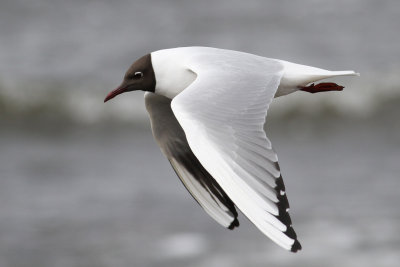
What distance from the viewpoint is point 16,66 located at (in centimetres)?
1228

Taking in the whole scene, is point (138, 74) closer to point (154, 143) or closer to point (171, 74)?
point (171, 74)

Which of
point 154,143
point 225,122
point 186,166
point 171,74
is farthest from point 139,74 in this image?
point 154,143

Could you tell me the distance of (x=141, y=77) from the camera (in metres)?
4.85

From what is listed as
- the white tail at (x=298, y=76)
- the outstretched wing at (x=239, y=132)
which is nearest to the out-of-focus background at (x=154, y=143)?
the white tail at (x=298, y=76)

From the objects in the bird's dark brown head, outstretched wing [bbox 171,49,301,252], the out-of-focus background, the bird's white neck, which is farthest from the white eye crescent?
the out-of-focus background

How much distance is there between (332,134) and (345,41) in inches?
90.3

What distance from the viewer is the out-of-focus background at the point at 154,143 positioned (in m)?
7.82

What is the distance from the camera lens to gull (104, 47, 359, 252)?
3631 millimetres

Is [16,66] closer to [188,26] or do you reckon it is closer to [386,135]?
[188,26]

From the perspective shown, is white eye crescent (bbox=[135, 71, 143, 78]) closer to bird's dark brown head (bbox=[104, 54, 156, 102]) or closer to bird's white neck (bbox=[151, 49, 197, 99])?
bird's dark brown head (bbox=[104, 54, 156, 102])

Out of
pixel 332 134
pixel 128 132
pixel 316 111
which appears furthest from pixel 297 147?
pixel 128 132

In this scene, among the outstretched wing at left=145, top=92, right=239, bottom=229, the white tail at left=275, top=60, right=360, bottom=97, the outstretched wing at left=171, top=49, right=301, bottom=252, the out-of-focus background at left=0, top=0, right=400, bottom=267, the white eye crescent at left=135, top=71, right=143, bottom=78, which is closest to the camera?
the outstretched wing at left=171, top=49, right=301, bottom=252

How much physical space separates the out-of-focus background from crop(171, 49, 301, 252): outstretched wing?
341cm

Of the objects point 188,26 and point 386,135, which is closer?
point 386,135
